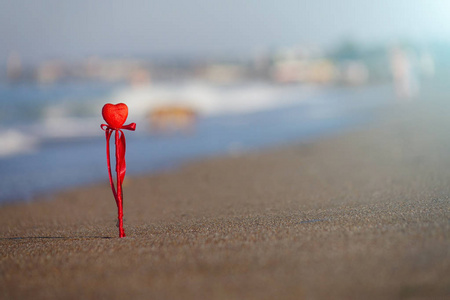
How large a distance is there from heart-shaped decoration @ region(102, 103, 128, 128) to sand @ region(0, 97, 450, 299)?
2.42 ft

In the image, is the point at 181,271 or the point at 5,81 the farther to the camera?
the point at 5,81

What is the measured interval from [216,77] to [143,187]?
3477 cm

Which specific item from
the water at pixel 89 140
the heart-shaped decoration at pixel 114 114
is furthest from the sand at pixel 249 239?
the water at pixel 89 140

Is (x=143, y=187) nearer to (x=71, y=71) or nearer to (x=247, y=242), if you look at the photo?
(x=247, y=242)

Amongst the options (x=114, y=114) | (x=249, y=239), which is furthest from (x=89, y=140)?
(x=249, y=239)

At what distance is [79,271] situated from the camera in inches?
86.7

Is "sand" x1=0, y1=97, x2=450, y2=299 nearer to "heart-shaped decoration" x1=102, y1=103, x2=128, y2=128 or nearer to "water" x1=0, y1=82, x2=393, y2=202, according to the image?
"heart-shaped decoration" x1=102, y1=103, x2=128, y2=128

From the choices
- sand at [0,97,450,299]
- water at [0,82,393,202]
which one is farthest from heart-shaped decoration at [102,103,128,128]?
water at [0,82,393,202]

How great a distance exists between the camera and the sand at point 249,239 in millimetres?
1892

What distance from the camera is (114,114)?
277cm

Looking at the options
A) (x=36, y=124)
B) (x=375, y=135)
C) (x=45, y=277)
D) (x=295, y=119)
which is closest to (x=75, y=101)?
(x=36, y=124)

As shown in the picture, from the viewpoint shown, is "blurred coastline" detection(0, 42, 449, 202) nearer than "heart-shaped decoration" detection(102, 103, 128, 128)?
No

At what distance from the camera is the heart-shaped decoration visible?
276cm

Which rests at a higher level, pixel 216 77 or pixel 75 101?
pixel 216 77
